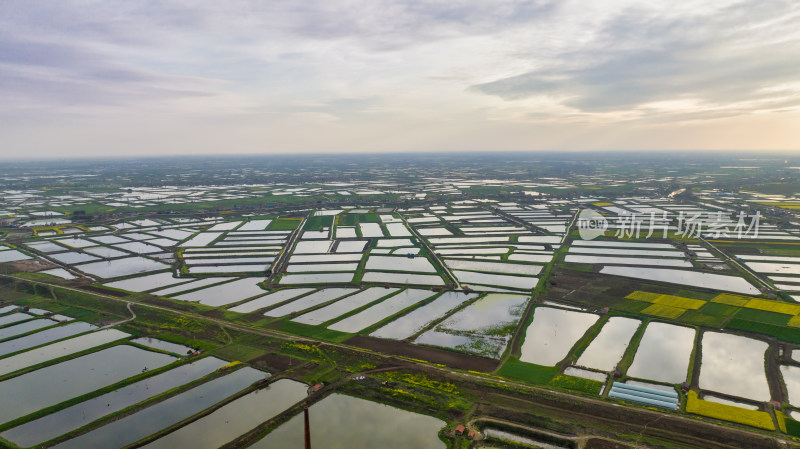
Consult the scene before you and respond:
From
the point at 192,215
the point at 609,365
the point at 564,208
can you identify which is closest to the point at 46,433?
the point at 609,365

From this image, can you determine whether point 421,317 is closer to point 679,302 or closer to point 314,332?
point 314,332

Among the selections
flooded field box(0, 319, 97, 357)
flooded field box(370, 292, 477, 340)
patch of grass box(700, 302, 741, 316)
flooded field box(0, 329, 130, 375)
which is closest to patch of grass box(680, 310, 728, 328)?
patch of grass box(700, 302, 741, 316)

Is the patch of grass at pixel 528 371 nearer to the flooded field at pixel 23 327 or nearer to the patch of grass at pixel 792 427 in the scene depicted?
the patch of grass at pixel 792 427

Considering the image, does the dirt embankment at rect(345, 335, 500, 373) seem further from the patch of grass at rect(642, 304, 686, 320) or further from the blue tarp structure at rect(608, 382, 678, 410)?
the patch of grass at rect(642, 304, 686, 320)

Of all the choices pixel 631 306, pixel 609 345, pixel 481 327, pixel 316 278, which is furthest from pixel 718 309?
pixel 316 278

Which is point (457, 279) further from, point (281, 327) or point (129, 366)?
point (129, 366)

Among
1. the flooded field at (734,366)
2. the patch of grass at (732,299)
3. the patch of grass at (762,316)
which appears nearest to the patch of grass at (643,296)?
the patch of grass at (732,299)
